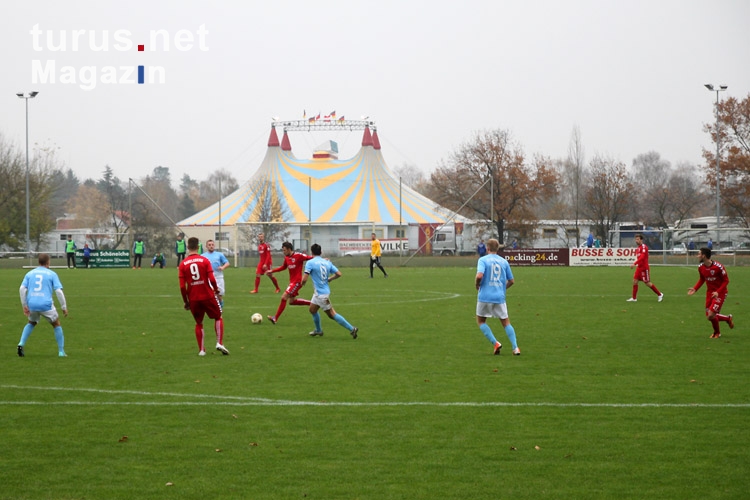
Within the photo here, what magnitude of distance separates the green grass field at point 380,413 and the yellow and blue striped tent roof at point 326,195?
43.7 meters

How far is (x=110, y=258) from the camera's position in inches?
2151

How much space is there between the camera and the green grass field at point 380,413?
279 inches

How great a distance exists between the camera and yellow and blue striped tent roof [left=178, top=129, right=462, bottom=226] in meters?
63.4

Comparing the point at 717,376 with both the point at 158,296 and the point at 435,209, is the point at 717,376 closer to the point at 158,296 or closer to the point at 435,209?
the point at 158,296

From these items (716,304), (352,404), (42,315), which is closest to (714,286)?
(716,304)

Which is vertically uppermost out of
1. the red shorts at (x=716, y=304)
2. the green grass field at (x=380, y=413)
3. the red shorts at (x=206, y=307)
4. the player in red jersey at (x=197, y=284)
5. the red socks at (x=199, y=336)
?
the player in red jersey at (x=197, y=284)

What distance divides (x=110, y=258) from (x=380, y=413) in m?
48.0

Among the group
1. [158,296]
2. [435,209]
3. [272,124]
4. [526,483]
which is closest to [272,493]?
[526,483]

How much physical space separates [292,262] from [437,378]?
803 centimetres

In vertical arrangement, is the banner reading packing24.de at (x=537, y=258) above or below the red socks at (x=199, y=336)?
above

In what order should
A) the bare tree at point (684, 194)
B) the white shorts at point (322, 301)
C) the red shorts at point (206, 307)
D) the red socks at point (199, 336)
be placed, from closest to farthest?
the red shorts at point (206, 307) → the red socks at point (199, 336) → the white shorts at point (322, 301) → the bare tree at point (684, 194)

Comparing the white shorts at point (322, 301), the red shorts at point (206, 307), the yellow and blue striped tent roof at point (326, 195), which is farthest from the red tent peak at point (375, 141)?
the red shorts at point (206, 307)

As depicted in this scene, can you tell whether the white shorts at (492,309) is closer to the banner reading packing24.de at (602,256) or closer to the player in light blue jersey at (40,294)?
the player in light blue jersey at (40,294)

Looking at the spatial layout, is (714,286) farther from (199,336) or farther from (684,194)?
(684,194)
